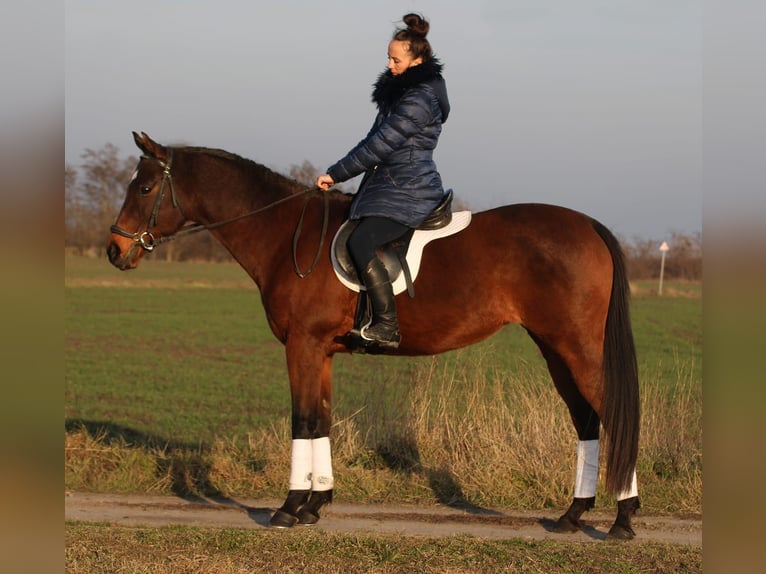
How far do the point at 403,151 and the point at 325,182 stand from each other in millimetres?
658

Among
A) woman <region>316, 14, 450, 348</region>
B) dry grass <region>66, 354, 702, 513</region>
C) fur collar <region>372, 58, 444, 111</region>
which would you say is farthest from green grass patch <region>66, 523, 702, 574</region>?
fur collar <region>372, 58, 444, 111</region>

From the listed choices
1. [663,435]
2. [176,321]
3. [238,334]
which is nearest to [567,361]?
[663,435]

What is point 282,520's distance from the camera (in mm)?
6633

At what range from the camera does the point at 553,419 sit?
841cm

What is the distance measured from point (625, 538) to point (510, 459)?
1.80 meters

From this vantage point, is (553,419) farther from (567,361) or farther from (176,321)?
(176,321)

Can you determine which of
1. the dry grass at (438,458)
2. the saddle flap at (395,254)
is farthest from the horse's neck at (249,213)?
the dry grass at (438,458)

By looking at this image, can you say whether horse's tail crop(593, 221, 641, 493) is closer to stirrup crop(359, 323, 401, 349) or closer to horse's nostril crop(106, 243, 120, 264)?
stirrup crop(359, 323, 401, 349)

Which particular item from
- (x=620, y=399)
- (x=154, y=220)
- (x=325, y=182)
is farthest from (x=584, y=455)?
(x=154, y=220)

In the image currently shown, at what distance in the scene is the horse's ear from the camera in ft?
22.7

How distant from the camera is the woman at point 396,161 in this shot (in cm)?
641

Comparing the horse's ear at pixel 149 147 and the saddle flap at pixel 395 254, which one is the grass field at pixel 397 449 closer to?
the saddle flap at pixel 395 254

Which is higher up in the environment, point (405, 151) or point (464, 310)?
point (405, 151)

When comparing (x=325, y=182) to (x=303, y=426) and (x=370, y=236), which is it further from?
(x=303, y=426)
